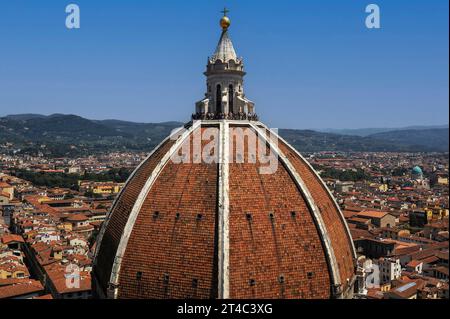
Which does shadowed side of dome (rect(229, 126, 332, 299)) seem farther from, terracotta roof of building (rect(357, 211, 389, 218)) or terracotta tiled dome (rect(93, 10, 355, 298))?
terracotta roof of building (rect(357, 211, 389, 218))

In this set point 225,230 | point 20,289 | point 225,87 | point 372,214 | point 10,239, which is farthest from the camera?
point 372,214

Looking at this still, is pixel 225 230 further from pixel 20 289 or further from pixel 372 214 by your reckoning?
pixel 372 214

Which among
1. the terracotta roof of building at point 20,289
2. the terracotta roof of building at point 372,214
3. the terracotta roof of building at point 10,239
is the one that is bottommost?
the terracotta roof of building at point 20,289

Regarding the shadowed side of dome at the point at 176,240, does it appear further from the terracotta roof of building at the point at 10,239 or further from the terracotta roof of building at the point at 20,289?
the terracotta roof of building at the point at 10,239

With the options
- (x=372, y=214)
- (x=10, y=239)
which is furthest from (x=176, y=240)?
(x=372, y=214)

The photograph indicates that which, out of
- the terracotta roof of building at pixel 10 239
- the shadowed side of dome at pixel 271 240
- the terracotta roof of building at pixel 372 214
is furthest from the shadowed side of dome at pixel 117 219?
the terracotta roof of building at pixel 372 214

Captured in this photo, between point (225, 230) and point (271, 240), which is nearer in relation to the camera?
point (225, 230)

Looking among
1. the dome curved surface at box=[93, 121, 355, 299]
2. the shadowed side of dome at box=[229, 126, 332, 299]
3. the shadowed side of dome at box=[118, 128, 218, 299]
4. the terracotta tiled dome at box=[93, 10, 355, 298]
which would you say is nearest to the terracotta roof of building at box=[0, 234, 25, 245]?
the terracotta tiled dome at box=[93, 10, 355, 298]

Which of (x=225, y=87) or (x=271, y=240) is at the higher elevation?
(x=225, y=87)
